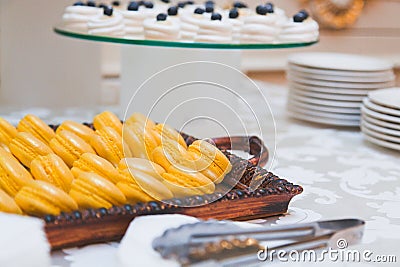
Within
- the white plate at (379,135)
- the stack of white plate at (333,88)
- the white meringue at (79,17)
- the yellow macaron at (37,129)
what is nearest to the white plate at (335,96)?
the stack of white plate at (333,88)

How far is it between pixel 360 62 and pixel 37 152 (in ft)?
2.66

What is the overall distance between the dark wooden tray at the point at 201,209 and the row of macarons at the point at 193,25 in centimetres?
36

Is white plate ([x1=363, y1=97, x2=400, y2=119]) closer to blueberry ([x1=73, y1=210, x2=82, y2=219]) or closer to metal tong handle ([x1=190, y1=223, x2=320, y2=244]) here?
metal tong handle ([x1=190, y1=223, x2=320, y2=244])

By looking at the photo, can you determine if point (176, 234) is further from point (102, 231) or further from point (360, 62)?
point (360, 62)

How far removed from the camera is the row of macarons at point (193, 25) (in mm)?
1044

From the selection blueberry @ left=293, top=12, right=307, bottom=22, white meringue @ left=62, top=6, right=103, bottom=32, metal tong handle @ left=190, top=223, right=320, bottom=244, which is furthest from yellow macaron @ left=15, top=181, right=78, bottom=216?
blueberry @ left=293, top=12, right=307, bottom=22

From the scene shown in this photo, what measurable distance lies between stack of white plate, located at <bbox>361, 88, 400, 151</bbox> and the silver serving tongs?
48 cm

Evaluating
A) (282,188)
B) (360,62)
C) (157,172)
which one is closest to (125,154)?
(157,172)

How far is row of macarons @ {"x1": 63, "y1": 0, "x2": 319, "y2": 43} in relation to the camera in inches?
41.1

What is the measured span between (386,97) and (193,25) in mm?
364

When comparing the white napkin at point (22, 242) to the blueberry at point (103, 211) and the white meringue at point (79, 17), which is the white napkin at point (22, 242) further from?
the white meringue at point (79, 17)

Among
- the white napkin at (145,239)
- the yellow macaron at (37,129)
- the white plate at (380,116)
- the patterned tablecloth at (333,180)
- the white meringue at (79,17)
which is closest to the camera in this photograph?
the white napkin at (145,239)

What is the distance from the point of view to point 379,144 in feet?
3.41

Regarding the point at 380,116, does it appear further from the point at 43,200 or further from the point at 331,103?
the point at 43,200
